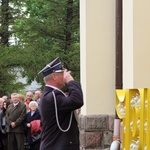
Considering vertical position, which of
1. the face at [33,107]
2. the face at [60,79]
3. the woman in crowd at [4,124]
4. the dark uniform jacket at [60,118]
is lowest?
the woman in crowd at [4,124]

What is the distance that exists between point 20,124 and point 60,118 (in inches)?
335

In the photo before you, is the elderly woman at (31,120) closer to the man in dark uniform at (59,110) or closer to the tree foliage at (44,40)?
the man in dark uniform at (59,110)

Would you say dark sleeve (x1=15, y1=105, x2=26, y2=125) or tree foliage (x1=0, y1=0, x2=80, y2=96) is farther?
tree foliage (x1=0, y1=0, x2=80, y2=96)

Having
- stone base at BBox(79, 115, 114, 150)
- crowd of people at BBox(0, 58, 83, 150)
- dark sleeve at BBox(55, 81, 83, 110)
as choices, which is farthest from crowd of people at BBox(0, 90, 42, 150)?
dark sleeve at BBox(55, 81, 83, 110)

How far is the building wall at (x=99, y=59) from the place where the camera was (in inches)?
445

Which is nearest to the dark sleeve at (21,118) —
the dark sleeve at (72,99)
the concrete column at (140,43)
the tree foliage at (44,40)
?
the concrete column at (140,43)

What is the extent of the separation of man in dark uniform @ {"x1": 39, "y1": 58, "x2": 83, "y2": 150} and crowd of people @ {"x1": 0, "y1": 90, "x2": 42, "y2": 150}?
25.4 ft

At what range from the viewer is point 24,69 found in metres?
26.0

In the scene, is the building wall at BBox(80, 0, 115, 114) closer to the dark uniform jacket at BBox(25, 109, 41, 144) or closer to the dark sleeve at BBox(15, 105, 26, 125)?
the dark uniform jacket at BBox(25, 109, 41, 144)

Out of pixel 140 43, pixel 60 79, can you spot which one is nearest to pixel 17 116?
pixel 140 43

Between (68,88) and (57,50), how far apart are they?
18.8m

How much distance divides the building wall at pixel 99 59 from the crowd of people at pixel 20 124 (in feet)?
9.00

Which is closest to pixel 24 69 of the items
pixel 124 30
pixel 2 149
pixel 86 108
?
pixel 2 149

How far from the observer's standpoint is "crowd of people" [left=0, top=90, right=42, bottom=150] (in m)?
Answer: 13.9
